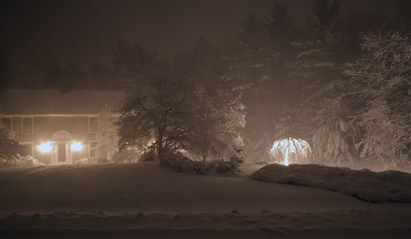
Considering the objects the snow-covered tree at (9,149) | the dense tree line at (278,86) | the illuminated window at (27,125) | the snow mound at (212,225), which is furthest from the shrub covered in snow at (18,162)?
the snow mound at (212,225)

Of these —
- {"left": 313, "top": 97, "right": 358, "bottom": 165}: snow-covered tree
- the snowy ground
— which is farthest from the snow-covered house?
the snowy ground

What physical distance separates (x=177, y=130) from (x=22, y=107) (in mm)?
20163

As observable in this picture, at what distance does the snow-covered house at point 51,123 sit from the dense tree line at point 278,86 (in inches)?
177

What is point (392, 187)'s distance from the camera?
263 inches

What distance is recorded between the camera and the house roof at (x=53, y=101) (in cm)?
2645

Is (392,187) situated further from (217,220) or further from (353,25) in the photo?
(353,25)

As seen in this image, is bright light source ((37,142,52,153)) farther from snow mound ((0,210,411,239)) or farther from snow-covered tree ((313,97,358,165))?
snow mound ((0,210,411,239))

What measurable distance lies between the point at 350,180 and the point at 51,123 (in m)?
26.3

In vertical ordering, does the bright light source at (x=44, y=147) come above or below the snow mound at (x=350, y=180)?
above

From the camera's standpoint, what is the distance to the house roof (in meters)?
26.5

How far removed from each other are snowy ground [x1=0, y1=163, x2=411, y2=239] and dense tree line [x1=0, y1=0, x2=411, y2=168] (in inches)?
202

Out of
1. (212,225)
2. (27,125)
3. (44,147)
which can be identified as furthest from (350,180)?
(27,125)

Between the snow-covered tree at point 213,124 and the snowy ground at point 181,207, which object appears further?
the snow-covered tree at point 213,124

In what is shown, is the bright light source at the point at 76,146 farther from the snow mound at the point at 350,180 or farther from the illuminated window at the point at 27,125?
the snow mound at the point at 350,180
